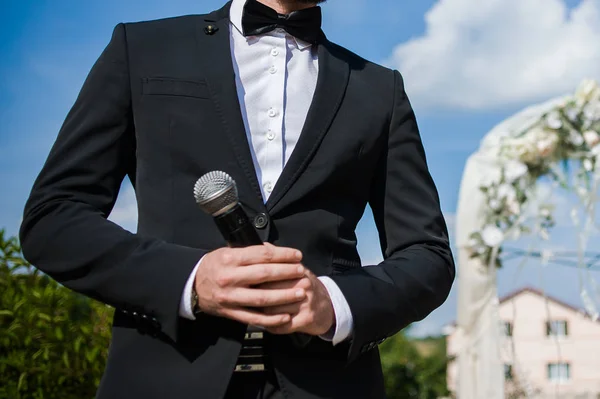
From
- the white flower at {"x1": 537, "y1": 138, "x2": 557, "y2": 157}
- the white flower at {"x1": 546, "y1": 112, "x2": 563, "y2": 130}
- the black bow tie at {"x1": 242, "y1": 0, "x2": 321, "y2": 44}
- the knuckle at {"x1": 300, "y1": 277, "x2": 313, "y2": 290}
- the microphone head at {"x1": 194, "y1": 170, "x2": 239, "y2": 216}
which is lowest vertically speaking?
the knuckle at {"x1": 300, "y1": 277, "x2": 313, "y2": 290}

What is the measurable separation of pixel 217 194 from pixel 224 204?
2cm

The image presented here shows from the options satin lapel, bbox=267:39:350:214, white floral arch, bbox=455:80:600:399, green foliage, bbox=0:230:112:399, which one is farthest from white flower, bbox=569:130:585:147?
satin lapel, bbox=267:39:350:214

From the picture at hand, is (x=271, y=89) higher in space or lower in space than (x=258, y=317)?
higher

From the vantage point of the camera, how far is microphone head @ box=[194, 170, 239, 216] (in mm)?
1375

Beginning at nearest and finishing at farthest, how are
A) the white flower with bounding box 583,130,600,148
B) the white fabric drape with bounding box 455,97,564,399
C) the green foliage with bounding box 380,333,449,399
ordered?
the white flower with bounding box 583,130,600,148 < the white fabric drape with bounding box 455,97,564,399 < the green foliage with bounding box 380,333,449,399

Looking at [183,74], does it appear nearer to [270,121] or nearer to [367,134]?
[270,121]

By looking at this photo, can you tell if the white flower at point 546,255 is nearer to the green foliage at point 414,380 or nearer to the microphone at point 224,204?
the green foliage at point 414,380

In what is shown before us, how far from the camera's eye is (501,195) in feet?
20.9

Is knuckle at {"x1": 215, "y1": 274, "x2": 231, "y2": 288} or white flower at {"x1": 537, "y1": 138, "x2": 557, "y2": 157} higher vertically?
white flower at {"x1": 537, "y1": 138, "x2": 557, "y2": 157}

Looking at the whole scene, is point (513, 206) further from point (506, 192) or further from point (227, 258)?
point (227, 258)

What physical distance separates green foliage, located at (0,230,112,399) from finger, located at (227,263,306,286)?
276 centimetres

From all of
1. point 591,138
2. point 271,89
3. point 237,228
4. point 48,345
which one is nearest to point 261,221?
point 237,228

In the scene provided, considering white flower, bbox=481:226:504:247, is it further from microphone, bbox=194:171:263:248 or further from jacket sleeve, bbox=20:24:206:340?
microphone, bbox=194:171:263:248

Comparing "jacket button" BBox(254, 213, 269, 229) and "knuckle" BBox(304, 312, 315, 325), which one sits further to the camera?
"jacket button" BBox(254, 213, 269, 229)
